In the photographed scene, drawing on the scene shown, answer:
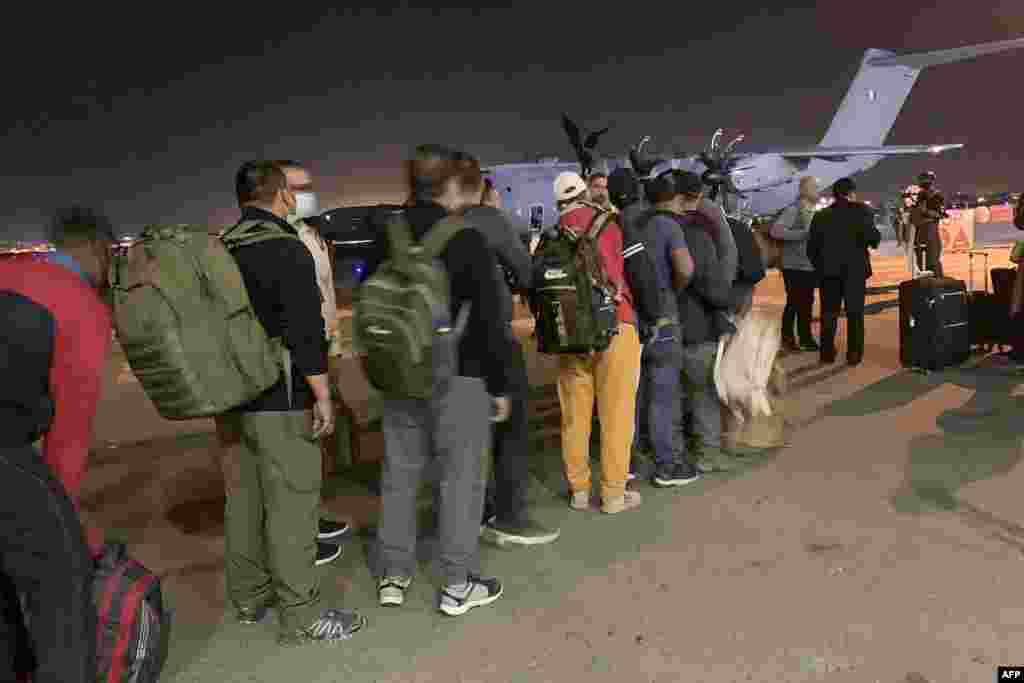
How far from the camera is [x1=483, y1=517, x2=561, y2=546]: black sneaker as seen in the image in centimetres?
368

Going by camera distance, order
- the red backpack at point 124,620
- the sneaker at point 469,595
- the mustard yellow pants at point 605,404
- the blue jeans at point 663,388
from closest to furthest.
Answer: the red backpack at point 124,620
the sneaker at point 469,595
the mustard yellow pants at point 605,404
the blue jeans at point 663,388

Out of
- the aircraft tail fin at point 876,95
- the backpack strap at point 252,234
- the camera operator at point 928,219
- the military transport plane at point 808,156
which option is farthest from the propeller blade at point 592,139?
the backpack strap at point 252,234

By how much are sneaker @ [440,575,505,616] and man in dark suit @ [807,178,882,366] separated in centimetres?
514

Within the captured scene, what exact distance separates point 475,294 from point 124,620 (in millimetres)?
1610

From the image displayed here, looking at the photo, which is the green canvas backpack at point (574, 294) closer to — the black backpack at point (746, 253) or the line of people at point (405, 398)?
the line of people at point (405, 398)

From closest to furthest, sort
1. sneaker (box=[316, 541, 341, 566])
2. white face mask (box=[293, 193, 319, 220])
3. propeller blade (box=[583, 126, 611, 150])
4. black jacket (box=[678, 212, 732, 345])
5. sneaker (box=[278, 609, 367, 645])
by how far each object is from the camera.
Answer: sneaker (box=[278, 609, 367, 645]), white face mask (box=[293, 193, 319, 220]), sneaker (box=[316, 541, 341, 566]), black jacket (box=[678, 212, 732, 345]), propeller blade (box=[583, 126, 611, 150])

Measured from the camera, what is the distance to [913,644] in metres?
2.65

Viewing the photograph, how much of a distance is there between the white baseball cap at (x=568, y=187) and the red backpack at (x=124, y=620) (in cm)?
260

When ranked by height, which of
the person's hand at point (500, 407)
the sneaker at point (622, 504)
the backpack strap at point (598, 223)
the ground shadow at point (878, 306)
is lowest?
the sneaker at point (622, 504)

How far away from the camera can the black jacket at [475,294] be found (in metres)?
2.89

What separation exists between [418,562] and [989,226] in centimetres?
1847

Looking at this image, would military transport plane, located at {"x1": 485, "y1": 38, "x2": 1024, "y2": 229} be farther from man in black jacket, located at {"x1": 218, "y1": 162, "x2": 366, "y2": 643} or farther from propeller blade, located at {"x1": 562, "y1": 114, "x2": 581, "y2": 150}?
man in black jacket, located at {"x1": 218, "y1": 162, "x2": 366, "y2": 643}

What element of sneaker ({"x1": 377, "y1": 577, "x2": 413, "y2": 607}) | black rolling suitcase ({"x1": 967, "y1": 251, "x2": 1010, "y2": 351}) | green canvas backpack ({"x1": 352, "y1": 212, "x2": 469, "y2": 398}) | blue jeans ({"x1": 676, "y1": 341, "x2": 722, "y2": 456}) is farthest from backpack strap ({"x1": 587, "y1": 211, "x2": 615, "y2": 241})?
black rolling suitcase ({"x1": 967, "y1": 251, "x2": 1010, "y2": 351})

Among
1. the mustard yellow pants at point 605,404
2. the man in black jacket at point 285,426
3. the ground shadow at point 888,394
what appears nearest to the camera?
the man in black jacket at point 285,426
